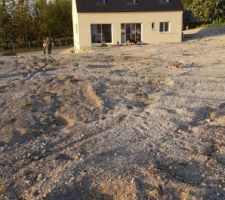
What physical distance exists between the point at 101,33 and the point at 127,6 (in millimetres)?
3537

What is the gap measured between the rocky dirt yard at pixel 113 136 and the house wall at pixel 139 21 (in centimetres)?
1784

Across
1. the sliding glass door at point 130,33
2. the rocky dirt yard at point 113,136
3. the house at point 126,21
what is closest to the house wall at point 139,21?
the house at point 126,21

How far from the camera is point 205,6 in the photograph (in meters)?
53.8

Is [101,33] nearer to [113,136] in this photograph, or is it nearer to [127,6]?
[127,6]

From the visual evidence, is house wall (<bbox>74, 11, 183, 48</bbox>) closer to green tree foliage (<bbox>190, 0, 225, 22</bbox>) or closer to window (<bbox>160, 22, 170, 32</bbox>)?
window (<bbox>160, 22, 170, 32</bbox>)

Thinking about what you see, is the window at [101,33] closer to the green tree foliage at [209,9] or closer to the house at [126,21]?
the house at [126,21]

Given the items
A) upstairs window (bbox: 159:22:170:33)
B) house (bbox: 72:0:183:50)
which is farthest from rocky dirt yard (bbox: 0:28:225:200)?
upstairs window (bbox: 159:22:170:33)

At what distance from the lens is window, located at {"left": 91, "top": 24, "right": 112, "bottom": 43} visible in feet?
114

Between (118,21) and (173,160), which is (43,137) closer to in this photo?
(173,160)

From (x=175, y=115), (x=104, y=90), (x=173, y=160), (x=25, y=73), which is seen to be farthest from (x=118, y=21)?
(x=173, y=160)

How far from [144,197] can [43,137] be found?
12.4 ft

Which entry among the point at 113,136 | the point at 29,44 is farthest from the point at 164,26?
the point at 113,136

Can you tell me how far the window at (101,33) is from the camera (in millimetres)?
34719


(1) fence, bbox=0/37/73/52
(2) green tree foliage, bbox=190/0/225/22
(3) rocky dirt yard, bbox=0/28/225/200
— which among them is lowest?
(1) fence, bbox=0/37/73/52
